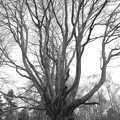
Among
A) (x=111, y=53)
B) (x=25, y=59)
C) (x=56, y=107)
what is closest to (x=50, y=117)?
(x=56, y=107)

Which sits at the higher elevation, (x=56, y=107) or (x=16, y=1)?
(x=16, y=1)

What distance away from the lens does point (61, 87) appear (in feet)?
15.1

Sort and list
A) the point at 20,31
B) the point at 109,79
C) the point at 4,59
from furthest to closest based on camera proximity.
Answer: the point at 109,79, the point at 4,59, the point at 20,31

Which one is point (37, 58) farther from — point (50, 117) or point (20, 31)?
point (50, 117)

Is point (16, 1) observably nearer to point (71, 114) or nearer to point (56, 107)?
point (56, 107)

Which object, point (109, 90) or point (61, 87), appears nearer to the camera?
point (61, 87)

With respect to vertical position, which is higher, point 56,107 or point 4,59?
point 4,59

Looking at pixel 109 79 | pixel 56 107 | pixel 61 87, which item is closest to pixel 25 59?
pixel 61 87

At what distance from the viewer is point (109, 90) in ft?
68.7

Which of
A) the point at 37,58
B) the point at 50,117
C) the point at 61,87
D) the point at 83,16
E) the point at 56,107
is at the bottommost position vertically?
the point at 50,117

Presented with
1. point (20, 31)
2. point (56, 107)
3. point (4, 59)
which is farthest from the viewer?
point (4, 59)

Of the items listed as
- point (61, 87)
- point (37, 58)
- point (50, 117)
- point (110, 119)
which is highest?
point (37, 58)

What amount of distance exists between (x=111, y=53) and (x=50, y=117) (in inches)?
119

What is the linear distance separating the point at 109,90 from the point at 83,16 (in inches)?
687
